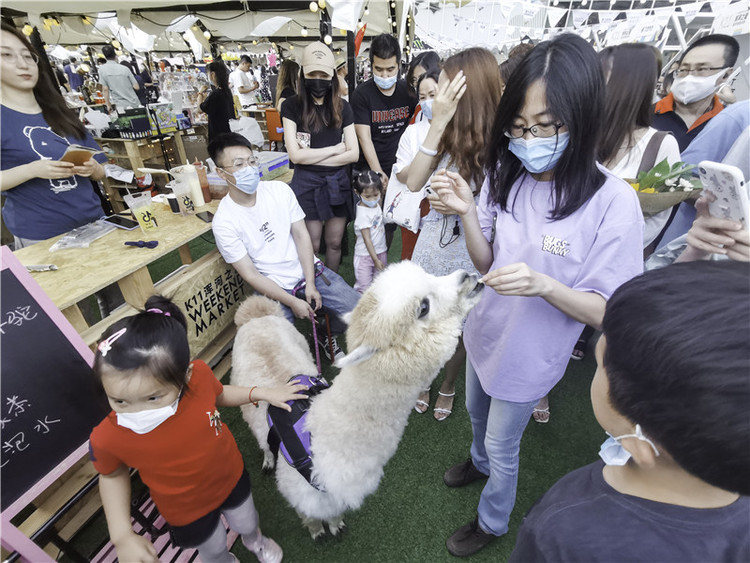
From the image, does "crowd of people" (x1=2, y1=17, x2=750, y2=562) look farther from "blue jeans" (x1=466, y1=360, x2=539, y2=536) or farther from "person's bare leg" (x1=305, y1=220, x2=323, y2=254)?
"person's bare leg" (x1=305, y1=220, x2=323, y2=254)

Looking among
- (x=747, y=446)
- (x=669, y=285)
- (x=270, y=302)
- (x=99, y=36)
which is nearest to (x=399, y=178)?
(x=270, y=302)

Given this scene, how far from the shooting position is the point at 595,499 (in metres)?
0.77

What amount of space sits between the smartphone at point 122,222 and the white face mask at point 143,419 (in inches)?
81.9

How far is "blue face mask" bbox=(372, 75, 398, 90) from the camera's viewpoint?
3.75 metres

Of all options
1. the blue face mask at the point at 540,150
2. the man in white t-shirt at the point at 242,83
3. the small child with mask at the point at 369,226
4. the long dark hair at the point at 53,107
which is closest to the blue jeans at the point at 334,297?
the small child with mask at the point at 369,226

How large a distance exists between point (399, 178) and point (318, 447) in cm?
181

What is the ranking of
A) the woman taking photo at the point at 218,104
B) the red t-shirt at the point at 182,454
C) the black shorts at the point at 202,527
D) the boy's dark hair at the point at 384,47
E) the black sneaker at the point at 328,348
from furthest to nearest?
the woman taking photo at the point at 218,104
the boy's dark hair at the point at 384,47
the black sneaker at the point at 328,348
the black shorts at the point at 202,527
the red t-shirt at the point at 182,454

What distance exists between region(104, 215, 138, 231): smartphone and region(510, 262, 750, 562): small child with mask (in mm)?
3267

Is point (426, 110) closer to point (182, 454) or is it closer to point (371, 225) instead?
point (371, 225)

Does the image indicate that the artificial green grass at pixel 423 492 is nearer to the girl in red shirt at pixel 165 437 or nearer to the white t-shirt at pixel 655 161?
the girl in red shirt at pixel 165 437

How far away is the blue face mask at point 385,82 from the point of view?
3746 mm

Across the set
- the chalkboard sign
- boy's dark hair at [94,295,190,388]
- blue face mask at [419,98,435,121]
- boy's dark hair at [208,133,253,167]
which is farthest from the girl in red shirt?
blue face mask at [419,98,435,121]

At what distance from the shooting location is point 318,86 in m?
3.29

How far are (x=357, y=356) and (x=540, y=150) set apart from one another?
105 cm
